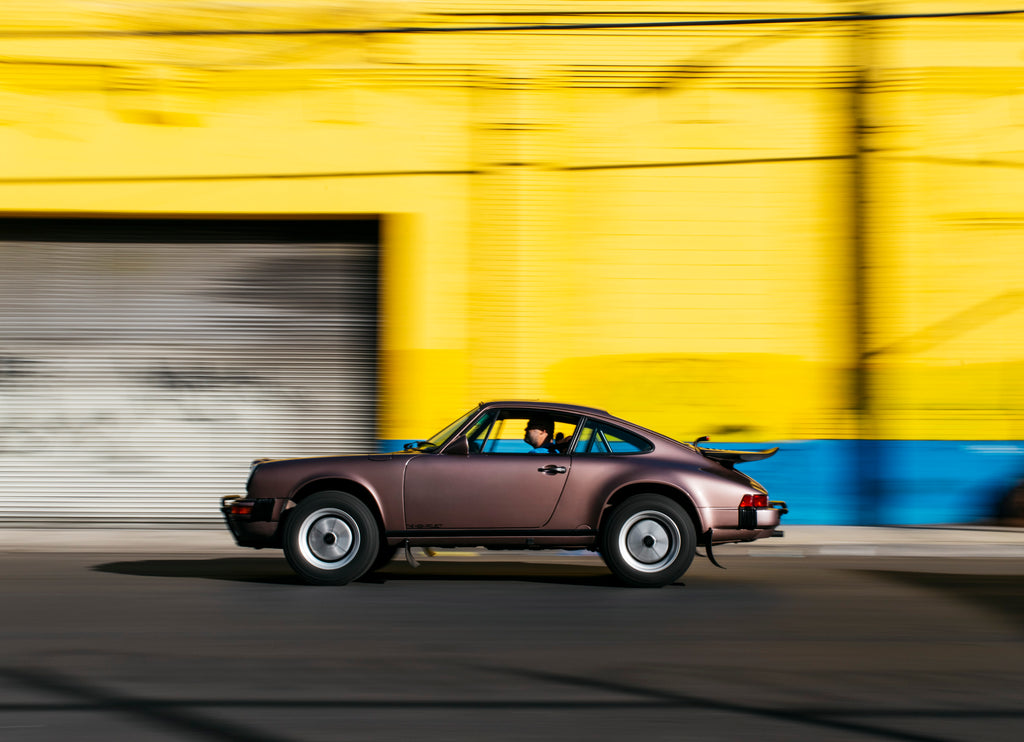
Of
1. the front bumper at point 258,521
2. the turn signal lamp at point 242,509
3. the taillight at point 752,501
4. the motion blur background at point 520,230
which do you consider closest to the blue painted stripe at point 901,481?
the motion blur background at point 520,230

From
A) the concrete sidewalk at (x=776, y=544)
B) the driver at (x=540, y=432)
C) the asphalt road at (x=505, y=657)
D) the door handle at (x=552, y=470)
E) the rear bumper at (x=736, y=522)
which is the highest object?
the driver at (x=540, y=432)

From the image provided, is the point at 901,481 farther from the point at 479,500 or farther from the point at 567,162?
the point at 479,500

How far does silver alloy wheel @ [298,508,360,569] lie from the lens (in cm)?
892

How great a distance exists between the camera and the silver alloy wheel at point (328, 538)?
8.92 meters

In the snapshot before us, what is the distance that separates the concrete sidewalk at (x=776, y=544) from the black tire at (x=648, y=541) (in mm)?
2433

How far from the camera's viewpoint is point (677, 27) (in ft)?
48.7

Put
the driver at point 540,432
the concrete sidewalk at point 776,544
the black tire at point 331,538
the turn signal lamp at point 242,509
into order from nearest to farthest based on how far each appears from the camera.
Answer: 1. the black tire at point 331,538
2. the turn signal lamp at point 242,509
3. the driver at point 540,432
4. the concrete sidewalk at point 776,544

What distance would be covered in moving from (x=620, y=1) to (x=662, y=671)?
11098 mm

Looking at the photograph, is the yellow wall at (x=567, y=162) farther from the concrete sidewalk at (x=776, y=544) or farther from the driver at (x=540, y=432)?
the driver at (x=540, y=432)

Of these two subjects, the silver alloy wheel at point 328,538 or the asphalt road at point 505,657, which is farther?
the silver alloy wheel at point 328,538

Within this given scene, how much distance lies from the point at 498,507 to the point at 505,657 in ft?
8.63

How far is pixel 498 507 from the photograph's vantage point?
29.2 ft

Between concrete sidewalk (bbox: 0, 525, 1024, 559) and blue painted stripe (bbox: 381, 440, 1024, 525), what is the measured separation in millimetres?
793

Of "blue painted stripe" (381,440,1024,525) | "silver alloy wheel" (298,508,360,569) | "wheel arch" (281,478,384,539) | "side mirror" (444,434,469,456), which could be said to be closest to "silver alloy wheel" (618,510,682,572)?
"side mirror" (444,434,469,456)
